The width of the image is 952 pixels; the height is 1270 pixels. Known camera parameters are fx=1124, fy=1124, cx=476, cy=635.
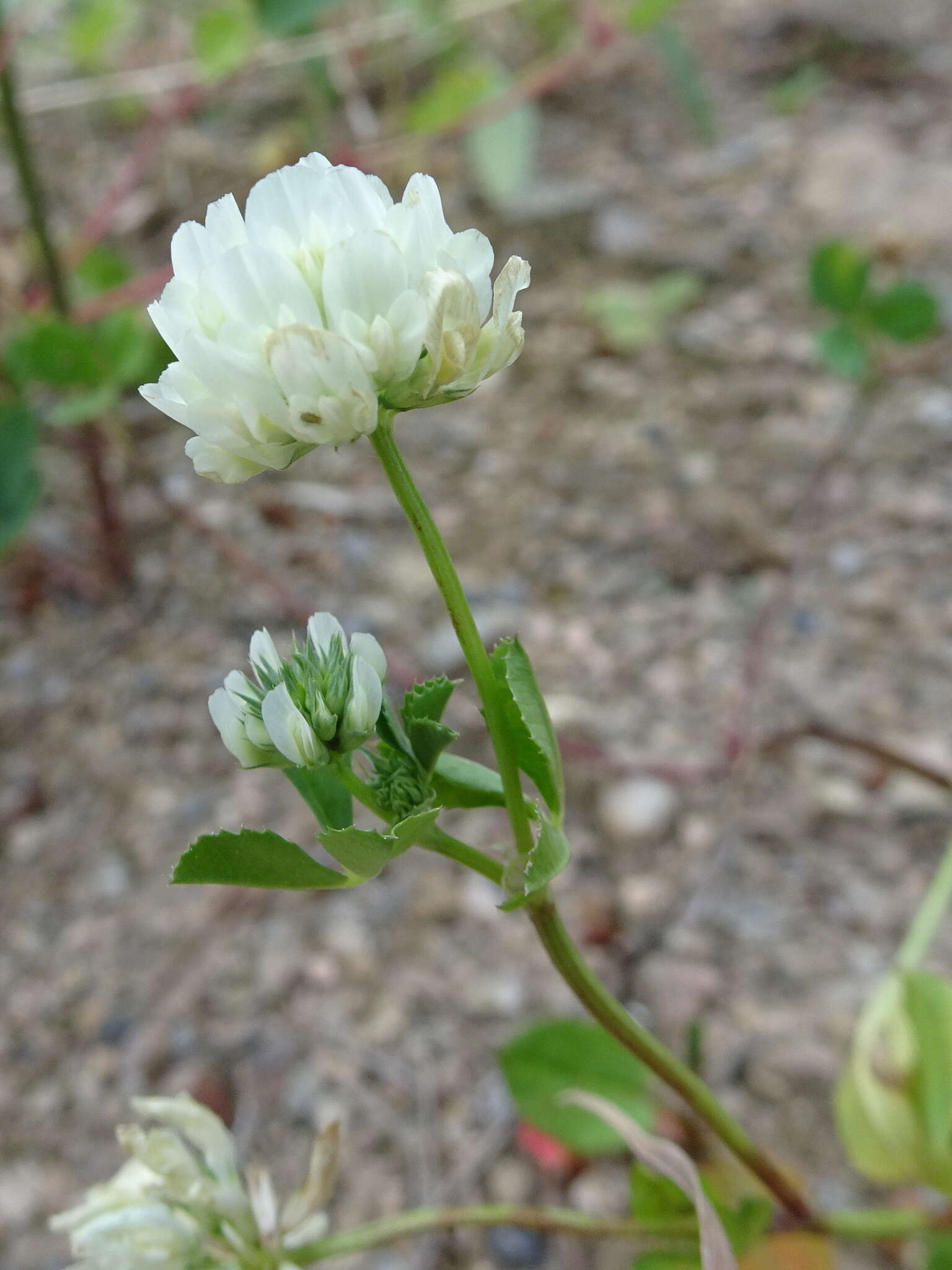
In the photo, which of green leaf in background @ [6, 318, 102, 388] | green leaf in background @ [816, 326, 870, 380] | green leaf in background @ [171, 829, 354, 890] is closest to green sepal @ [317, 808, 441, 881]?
green leaf in background @ [171, 829, 354, 890]

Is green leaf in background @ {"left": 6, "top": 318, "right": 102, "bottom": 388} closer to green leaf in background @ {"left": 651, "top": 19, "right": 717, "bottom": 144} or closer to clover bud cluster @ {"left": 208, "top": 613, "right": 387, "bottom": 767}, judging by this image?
clover bud cluster @ {"left": 208, "top": 613, "right": 387, "bottom": 767}

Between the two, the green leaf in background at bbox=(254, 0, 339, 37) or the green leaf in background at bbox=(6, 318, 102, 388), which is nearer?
the green leaf in background at bbox=(6, 318, 102, 388)

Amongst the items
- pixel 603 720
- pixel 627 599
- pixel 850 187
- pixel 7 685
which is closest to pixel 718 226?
pixel 850 187

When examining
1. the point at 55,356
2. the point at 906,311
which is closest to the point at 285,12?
the point at 55,356

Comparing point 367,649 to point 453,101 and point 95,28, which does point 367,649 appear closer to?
point 453,101

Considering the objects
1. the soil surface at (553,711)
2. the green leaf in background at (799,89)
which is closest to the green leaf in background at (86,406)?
the soil surface at (553,711)

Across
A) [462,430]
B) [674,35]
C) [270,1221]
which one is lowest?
[462,430]

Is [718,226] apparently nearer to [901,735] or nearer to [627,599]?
[627,599]
